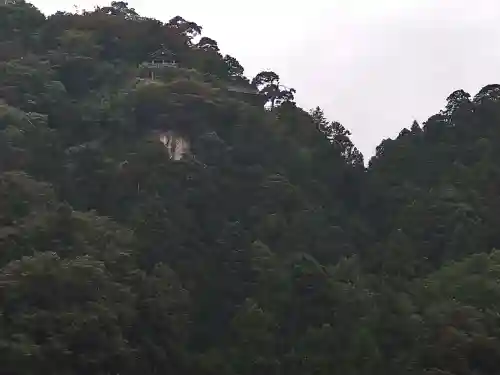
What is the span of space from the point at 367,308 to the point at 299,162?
6.98 m

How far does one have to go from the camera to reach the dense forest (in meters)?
13.6

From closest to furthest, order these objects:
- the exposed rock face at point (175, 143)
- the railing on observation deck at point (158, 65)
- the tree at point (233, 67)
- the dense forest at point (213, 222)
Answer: the dense forest at point (213, 222) < the exposed rock face at point (175, 143) < the railing on observation deck at point (158, 65) < the tree at point (233, 67)

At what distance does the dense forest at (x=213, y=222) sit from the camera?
1364cm

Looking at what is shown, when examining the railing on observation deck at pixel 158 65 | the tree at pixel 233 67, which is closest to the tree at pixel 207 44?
the tree at pixel 233 67

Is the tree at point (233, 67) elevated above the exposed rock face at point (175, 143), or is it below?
above

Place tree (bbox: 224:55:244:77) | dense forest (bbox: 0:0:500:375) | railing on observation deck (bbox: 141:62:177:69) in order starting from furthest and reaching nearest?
tree (bbox: 224:55:244:77)
railing on observation deck (bbox: 141:62:177:69)
dense forest (bbox: 0:0:500:375)

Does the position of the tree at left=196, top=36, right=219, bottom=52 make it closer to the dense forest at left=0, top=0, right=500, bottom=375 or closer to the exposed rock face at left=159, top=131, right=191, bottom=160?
the dense forest at left=0, top=0, right=500, bottom=375

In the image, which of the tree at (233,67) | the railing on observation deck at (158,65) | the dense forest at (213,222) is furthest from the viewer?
the tree at (233,67)

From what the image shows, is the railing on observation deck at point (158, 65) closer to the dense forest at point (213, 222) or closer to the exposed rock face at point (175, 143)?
the dense forest at point (213, 222)

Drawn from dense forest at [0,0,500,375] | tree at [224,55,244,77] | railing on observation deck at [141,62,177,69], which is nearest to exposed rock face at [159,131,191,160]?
dense forest at [0,0,500,375]

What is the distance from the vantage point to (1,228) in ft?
44.9

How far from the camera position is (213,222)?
19.0m

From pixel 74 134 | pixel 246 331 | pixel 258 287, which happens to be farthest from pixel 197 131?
pixel 246 331

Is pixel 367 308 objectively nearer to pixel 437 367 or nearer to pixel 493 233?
pixel 437 367
